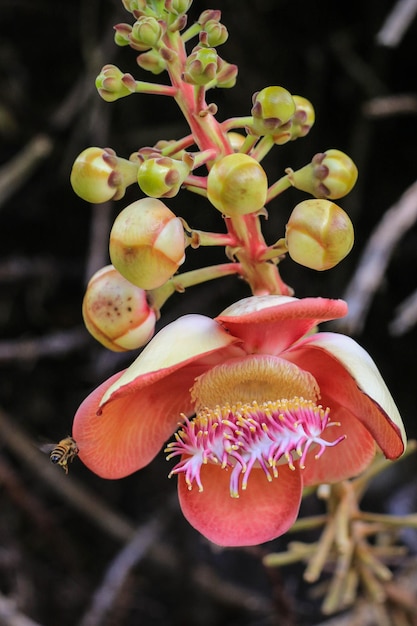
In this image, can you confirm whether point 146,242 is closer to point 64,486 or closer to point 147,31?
point 147,31

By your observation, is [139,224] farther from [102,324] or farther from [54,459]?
[54,459]

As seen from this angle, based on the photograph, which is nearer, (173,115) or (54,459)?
(54,459)

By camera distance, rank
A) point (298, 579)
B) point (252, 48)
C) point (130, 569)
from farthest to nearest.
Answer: point (298, 579)
point (252, 48)
point (130, 569)

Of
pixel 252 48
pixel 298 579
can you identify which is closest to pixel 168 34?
pixel 252 48

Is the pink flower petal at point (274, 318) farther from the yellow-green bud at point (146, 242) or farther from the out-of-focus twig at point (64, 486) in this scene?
the out-of-focus twig at point (64, 486)

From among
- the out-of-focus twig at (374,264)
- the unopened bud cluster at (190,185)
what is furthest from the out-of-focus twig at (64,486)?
the unopened bud cluster at (190,185)

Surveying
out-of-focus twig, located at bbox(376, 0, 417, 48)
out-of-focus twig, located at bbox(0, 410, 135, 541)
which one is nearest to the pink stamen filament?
out-of-focus twig, located at bbox(376, 0, 417, 48)

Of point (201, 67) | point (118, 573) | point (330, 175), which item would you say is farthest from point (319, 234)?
point (118, 573)
